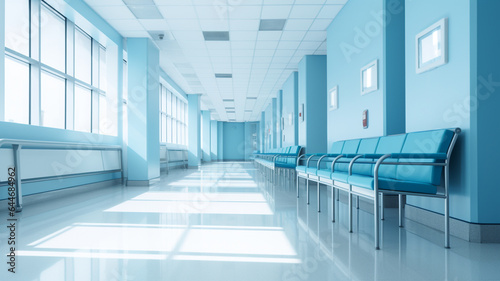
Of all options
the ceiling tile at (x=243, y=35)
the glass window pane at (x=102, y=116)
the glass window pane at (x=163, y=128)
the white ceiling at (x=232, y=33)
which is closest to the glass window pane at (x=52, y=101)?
the glass window pane at (x=102, y=116)

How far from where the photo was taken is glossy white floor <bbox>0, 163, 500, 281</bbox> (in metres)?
1.68

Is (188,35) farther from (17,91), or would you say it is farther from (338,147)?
(338,147)

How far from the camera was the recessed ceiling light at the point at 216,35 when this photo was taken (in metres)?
5.90

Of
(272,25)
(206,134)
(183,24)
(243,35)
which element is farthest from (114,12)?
(206,134)

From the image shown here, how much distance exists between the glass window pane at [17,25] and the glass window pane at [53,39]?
1.17 ft

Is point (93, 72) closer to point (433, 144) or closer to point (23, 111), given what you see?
point (23, 111)

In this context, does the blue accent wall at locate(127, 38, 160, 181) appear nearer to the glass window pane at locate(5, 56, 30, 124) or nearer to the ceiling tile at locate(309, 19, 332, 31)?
the glass window pane at locate(5, 56, 30, 124)

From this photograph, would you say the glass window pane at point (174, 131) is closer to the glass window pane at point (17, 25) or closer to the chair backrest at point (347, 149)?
the glass window pane at point (17, 25)

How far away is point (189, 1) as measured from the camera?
15.3 feet

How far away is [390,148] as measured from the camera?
289 cm

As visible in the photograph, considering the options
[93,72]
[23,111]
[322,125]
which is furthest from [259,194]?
[93,72]

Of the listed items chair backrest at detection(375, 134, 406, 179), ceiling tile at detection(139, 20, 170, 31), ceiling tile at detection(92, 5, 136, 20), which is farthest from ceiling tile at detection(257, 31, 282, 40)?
chair backrest at detection(375, 134, 406, 179)

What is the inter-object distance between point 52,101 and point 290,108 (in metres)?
6.13

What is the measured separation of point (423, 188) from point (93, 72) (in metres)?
5.92
